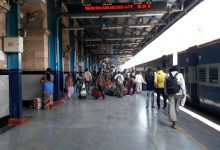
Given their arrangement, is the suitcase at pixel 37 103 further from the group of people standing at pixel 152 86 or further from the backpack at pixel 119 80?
the backpack at pixel 119 80

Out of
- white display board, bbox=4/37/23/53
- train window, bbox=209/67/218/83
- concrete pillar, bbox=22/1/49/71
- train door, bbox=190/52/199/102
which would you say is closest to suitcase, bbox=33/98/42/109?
concrete pillar, bbox=22/1/49/71

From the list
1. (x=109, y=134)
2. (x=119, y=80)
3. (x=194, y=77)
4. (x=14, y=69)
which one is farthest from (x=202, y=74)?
(x=119, y=80)

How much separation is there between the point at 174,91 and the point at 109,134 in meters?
2.04

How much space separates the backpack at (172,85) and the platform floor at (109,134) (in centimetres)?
93

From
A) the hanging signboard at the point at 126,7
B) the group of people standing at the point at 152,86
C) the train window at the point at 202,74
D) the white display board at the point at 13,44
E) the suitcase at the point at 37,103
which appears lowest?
Answer: the suitcase at the point at 37,103

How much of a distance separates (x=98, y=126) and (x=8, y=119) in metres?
2.54

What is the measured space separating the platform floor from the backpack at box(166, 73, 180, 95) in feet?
3.05

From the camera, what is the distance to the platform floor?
6387mm

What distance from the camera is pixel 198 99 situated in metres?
11.9

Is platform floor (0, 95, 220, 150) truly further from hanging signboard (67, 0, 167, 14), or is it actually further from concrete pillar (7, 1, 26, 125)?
hanging signboard (67, 0, 167, 14)

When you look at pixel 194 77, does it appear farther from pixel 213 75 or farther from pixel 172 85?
pixel 172 85

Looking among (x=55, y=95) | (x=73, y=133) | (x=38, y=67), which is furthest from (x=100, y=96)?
(x=73, y=133)

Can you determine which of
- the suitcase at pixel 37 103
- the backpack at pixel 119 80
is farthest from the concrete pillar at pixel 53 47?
the backpack at pixel 119 80

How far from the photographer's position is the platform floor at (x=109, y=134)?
21.0 feet
